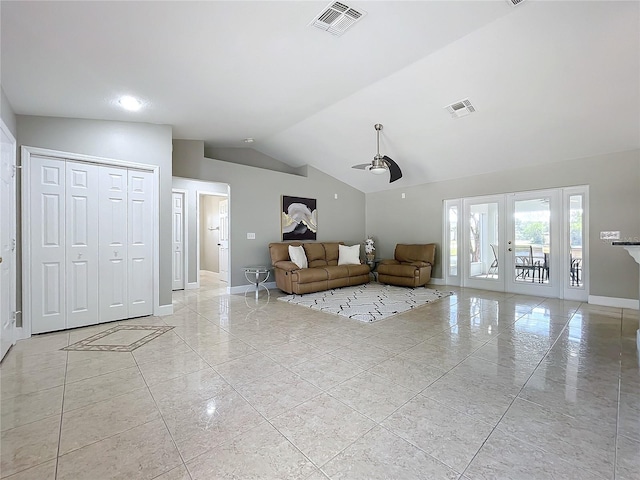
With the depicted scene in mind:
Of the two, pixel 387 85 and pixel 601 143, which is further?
pixel 601 143

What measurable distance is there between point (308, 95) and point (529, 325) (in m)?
4.02

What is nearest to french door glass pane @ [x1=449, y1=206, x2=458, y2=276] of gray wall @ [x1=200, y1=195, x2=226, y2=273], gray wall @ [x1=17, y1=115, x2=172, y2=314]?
gray wall @ [x1=17, y1=115, x2=172, y2=314]

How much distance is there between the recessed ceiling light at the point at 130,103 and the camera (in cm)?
326

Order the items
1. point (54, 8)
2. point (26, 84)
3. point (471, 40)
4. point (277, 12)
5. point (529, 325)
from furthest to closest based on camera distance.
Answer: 1. point (529, 325)
2. point (471, 40)
3. point (26, 84)
4. point (277, 12)
5. point (54, 8)

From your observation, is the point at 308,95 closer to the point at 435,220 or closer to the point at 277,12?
the point at 277,12

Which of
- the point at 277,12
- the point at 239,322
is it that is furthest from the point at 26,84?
the point at 239,322

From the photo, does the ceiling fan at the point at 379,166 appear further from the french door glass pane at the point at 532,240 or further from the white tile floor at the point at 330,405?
the french door glass pane at the point at 532,240

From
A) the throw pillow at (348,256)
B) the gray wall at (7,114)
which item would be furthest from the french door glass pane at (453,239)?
the gray wall at (7,114)

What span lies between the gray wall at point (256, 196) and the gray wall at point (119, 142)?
3.94 feet

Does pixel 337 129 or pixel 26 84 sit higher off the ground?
pixel 337 129

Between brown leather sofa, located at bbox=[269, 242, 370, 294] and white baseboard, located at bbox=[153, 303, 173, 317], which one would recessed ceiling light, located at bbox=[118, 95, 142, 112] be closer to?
white baseboard, located at bbox=[153, 303, 173, 317]

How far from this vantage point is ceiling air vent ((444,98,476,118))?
4.13m

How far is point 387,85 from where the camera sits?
13.0ft

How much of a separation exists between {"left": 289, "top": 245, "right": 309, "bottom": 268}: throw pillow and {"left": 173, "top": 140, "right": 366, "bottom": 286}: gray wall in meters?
0.69
